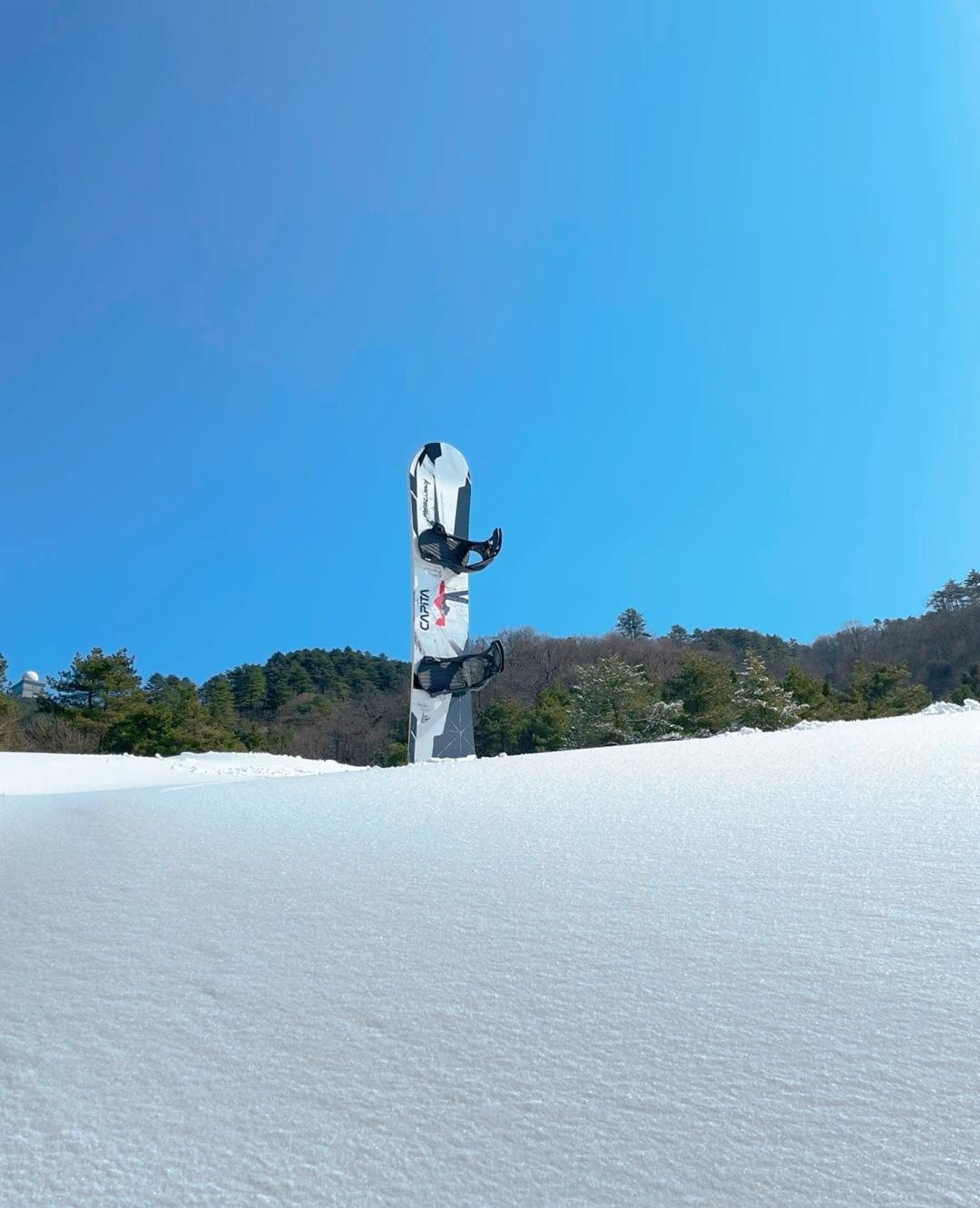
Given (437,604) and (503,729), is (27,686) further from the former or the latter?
(437,604)

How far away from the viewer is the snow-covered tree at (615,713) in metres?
16.1

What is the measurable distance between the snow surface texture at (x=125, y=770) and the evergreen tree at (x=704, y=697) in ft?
27.3

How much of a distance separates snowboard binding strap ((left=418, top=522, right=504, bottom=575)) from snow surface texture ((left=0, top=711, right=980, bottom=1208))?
736cm

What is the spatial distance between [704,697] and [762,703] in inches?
59.8

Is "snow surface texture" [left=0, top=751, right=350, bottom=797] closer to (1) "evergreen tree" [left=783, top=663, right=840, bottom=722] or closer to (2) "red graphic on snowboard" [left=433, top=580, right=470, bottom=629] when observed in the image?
(2) "red graphic on snowboard" [left=433, top=580, right=470, bottom=629]

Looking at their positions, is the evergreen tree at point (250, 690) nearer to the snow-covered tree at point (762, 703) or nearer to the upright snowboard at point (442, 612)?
the snow-covered tree at point (762, 703)

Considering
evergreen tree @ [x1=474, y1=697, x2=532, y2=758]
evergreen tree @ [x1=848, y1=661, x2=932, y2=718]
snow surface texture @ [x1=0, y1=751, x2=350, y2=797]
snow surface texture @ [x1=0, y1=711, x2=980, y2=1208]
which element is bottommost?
snow surface texture @ [x1=0, y1=711, x2=980, y2=1208]

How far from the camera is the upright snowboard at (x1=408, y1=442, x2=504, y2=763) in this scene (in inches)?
361

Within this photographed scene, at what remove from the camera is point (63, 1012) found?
111cm

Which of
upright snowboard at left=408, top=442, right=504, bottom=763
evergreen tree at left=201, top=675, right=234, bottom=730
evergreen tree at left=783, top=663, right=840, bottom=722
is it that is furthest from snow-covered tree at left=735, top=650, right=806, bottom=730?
evergreen tree at left=201, top=675, right=234, bottom=730

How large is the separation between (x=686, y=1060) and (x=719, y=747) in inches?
101

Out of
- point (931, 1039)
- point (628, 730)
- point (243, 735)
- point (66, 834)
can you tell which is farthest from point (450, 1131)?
point (243, 735)

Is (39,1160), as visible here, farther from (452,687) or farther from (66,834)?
(452,687)

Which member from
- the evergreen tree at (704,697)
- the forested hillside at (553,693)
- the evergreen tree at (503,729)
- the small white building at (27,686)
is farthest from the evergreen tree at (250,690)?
the evergreen tree at (704,697)
